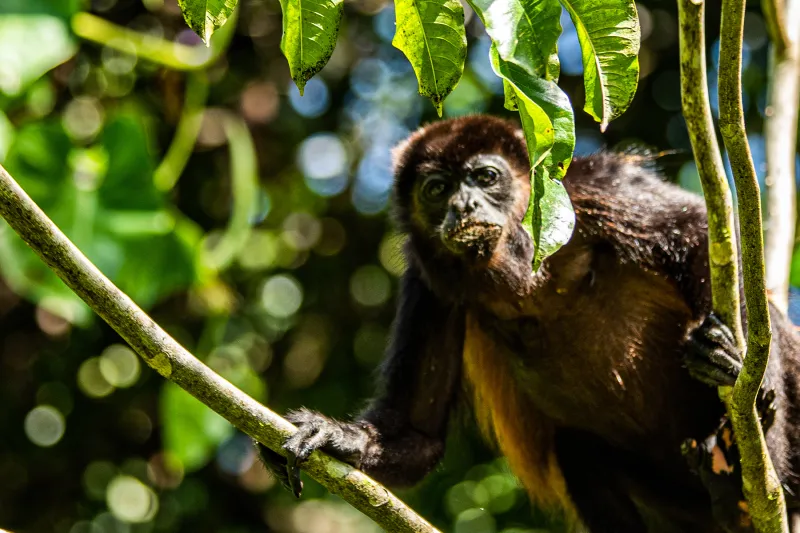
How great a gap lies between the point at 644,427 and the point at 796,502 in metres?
0.73

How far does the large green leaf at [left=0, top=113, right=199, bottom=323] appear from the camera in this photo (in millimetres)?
5430

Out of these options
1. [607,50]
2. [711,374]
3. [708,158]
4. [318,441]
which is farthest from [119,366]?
[607,50]

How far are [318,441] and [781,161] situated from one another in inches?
96.8

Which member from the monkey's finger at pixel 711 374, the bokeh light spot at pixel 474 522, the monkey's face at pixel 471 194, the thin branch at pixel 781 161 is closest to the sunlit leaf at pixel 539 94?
the monkey's finger at pixel 711 374

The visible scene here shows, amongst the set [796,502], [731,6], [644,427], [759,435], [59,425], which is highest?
[731,6]

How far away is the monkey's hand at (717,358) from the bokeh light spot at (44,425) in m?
5.40

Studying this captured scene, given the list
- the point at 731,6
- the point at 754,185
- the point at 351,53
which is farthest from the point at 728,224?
the point at 351,53

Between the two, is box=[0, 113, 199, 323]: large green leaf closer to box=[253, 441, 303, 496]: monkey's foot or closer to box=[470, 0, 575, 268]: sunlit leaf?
box=[253, 441, 303, 496]: monkey's foot

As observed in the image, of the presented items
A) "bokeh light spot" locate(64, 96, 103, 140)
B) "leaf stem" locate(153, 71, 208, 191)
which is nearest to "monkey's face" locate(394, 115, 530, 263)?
"leaf stem" locate(153, 71, 208, 191)

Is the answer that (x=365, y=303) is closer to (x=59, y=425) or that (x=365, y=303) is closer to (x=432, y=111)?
(x=432, y=111)

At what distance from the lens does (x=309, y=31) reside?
2.22 m

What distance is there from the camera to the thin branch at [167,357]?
92.4 inches

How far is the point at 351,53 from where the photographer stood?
25.4ft

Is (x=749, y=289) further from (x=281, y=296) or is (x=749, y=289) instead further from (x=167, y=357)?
(x=281, y=296)
